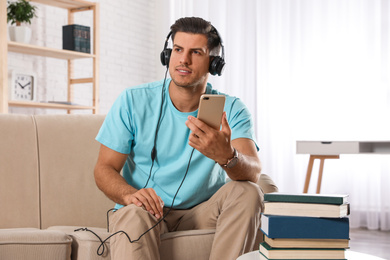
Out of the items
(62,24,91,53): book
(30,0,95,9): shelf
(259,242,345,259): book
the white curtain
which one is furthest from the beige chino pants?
the white curtain

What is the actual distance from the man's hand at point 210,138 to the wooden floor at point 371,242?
1982mm

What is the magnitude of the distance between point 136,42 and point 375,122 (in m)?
2.50

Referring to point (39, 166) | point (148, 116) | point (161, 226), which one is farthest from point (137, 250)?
point (39, 166)

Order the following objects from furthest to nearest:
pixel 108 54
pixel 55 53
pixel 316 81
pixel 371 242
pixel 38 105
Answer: pixel 108 54, pixel 316 81, pixel 55 53, pixel 38 105, pixel 371 242

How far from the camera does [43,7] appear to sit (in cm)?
426

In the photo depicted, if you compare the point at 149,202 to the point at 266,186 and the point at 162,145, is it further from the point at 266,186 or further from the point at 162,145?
the point at 266,186

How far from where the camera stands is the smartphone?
54.9 inches

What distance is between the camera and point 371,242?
3.70 metres

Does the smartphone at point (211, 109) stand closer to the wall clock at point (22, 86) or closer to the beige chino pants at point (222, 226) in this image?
the beige chino pants at point (222, 226)

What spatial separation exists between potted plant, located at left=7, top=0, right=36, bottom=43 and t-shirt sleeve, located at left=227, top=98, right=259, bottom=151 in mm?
2374

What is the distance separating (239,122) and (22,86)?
251 cm

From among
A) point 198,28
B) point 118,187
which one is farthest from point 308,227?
point 198,28

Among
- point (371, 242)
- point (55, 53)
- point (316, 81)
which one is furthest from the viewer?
point (316, 81)

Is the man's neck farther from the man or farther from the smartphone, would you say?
the smartphone
